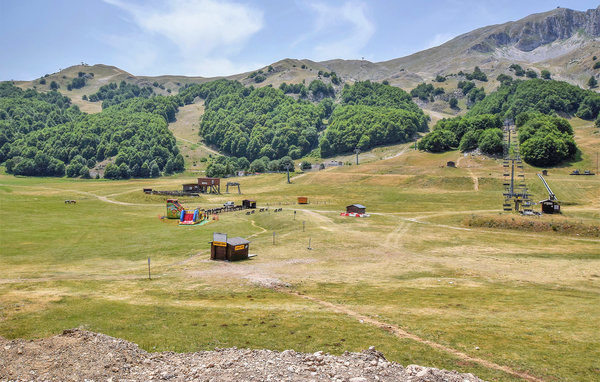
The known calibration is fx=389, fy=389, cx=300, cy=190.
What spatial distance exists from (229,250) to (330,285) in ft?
48.6

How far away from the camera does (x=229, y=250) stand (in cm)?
4466

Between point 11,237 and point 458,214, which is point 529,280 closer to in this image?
point 458,214

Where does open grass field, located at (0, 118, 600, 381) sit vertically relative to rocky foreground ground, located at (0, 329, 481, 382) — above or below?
below

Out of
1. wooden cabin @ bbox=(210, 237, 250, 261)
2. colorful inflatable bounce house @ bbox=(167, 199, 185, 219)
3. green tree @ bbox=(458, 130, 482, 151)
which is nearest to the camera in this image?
wooden cabin @ bbox=(210, 237, 250, 261)

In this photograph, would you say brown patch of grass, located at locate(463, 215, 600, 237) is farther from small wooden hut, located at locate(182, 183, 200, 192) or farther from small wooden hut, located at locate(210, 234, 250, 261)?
A: small wooden hut, located at locate(182, 183, 200, 192)

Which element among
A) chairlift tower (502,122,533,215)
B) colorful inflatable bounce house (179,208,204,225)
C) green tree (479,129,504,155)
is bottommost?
colorful inflatable bounce house (179,208,204,225)

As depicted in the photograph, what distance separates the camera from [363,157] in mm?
194250

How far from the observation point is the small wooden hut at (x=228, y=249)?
146 ft

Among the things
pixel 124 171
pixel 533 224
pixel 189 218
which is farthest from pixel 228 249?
pixel 124 171

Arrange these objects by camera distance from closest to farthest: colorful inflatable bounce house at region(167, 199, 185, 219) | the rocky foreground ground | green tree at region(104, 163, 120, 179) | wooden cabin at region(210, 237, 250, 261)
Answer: the rocky foreground ground, wooden cabin at region(210, 237, 250, 261), colorful inflatable bounce house at region(167, 199, 185, 219), green tree at region(104, 163, 120, 179)

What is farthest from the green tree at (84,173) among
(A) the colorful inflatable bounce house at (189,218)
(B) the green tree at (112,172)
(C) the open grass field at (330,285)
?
(A) the colorful inflatable bounce house at (189,218)

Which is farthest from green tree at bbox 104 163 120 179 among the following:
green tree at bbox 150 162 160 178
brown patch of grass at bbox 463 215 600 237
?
brown patch of grass at bbox 463 215 600 237

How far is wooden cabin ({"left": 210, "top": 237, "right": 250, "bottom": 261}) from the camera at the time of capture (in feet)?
146

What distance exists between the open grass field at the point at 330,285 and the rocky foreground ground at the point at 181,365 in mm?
1523
